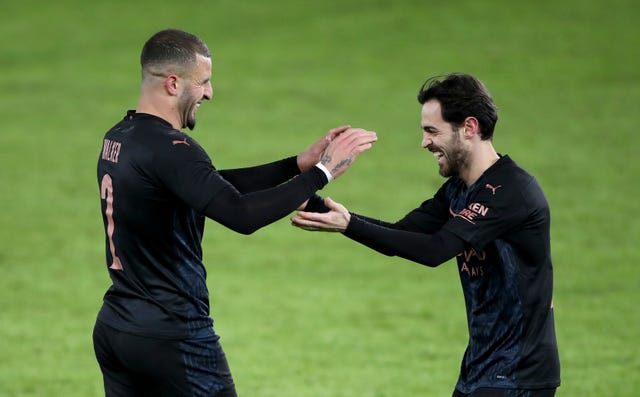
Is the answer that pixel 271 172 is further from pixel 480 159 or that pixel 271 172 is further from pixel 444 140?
pixel 480 159

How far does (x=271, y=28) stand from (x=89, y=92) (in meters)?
4.78

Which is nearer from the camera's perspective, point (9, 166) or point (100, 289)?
point (100, 289)

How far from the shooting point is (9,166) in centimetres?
1723

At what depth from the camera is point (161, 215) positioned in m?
5.19

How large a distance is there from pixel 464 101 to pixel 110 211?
176 centimetres

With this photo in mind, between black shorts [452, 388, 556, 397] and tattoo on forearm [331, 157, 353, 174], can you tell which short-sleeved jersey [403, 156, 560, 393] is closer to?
black shorts [452, 388, 556, 397]

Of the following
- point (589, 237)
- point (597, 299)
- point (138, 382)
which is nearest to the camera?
point (138, 382)

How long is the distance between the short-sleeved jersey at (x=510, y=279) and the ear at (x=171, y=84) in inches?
56.2

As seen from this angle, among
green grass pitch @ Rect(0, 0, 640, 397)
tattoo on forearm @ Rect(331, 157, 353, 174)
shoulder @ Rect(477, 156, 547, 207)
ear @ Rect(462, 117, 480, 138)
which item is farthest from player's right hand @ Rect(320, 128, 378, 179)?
green grass pitch @ Rect(0, 0, 640, 397)

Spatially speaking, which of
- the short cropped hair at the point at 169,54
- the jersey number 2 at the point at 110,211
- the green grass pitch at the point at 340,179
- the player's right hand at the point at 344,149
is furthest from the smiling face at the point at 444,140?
the green grass pitch at the point at 340,179

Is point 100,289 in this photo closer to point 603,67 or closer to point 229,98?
point 229,98

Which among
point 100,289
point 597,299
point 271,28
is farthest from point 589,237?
point 271,28

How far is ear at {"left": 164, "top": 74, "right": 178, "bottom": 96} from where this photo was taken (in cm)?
532

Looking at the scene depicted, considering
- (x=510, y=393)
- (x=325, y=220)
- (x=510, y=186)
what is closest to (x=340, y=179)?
(x=510, y=186)
